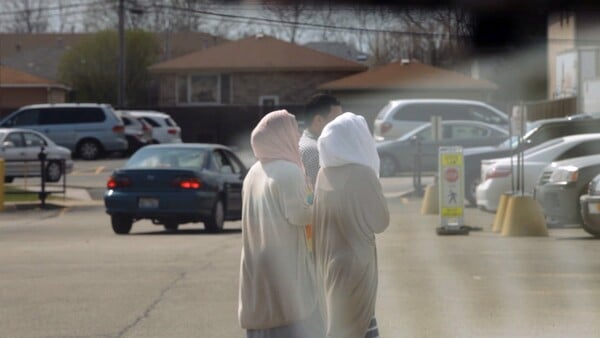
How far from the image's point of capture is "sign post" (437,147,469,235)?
15891 mm

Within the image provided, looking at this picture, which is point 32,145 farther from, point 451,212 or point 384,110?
point 451,212

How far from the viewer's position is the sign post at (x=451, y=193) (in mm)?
15891

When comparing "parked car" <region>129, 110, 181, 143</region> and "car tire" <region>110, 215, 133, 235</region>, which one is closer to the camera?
"car tire" <region>110, 215, 133, 235</region>

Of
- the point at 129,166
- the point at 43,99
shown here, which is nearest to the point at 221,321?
the point at 129,166

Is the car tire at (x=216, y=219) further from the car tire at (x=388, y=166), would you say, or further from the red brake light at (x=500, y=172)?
the car tire at (x=388, y=166)

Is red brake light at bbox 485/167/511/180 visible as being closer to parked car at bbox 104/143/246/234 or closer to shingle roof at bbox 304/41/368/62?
parked car at bbox 104/143/246/234

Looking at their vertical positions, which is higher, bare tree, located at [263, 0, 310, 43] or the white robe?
bare tree, located at [263, 0, 310, 43]

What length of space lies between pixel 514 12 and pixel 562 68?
1106mm

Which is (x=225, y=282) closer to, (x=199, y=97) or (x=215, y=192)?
(x=215, y=192)

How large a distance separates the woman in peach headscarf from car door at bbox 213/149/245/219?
446 inches

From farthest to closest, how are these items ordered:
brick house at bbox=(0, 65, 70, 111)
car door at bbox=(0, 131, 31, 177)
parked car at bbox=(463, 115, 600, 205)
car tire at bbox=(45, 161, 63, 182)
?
brick house at bbox=(0, 65, 70, 111), car door at bbox=(0, 131, 31, 177), car tire at bbox=(45, 161, 63, 182), parked car at bbox=(463, 115, 600, 205)

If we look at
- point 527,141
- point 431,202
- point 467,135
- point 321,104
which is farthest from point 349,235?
point 467,135

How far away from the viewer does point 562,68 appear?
3174 mm

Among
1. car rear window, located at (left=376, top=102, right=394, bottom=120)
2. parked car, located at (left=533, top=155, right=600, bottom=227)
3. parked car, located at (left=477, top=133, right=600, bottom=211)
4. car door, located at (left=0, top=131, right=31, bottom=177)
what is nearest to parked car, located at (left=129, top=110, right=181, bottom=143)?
car door, located at (left=0, top=131, right=31, bottom=177)
